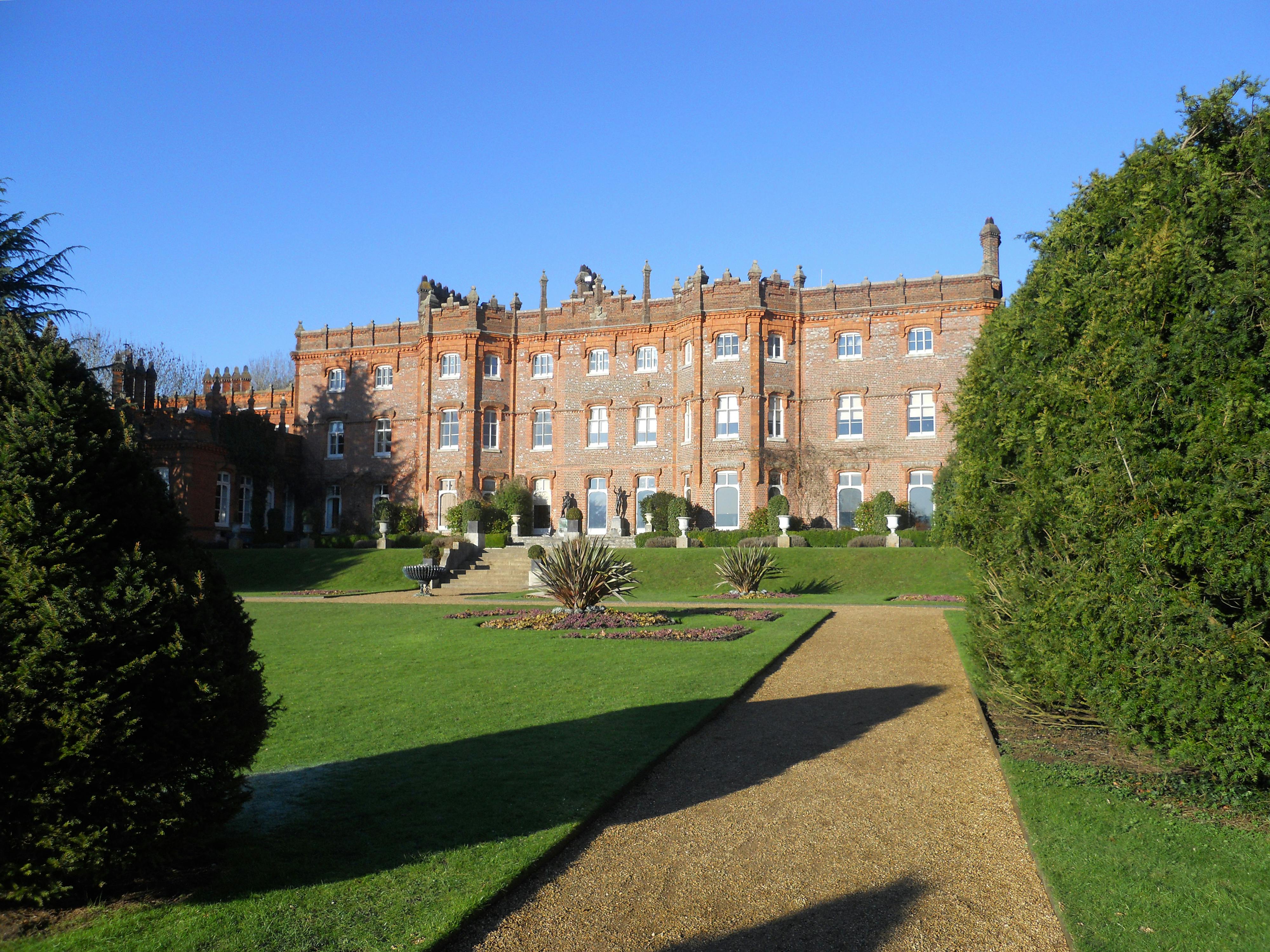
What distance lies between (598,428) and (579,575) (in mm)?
24374

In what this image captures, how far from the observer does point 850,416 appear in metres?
36.8

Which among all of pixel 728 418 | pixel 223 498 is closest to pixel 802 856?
pixel 728 418

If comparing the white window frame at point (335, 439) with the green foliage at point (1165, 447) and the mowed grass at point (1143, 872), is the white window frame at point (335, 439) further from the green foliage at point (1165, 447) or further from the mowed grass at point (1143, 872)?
the mowed grass at point (1143, 872)

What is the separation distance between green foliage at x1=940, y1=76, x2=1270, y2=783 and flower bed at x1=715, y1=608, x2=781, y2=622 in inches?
373

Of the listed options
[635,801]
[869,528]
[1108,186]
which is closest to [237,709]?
[635,801]

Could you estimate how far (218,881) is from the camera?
13.9 feet

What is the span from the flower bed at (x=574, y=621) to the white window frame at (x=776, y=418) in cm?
2129

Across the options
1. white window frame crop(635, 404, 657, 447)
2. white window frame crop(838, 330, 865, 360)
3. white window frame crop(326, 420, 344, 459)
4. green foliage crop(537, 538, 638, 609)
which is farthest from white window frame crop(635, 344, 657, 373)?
green foliage crop(537, 538, 638, 609)

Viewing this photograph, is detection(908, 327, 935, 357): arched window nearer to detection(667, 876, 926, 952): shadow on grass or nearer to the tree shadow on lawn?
the tree shadow on lawn

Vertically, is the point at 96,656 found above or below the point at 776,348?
below

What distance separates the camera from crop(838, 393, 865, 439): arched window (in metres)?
36.7

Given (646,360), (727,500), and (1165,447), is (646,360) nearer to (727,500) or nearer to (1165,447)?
(727,500)

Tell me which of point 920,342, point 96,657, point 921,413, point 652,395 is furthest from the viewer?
point 652,395

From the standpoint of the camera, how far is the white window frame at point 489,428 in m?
40.7
